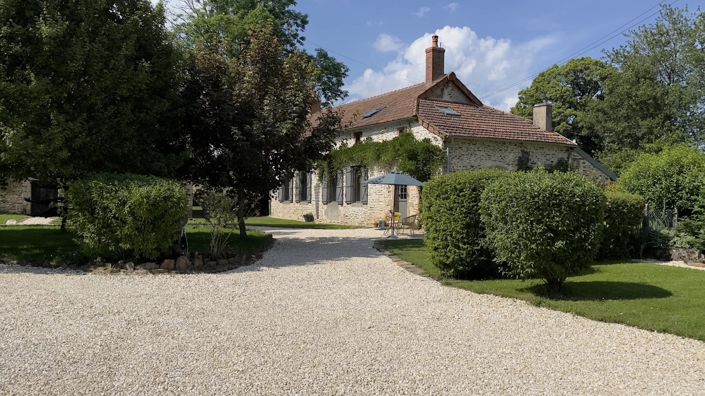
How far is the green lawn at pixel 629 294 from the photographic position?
5657mm

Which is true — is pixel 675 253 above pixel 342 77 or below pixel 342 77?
below

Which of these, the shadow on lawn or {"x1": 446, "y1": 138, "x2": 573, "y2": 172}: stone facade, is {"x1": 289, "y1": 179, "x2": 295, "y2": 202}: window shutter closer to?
{"x1": 446, "y1": 138, "x2": 573, "y2": 172}: stone facade

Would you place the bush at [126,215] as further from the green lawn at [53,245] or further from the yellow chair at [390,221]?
the yellow chair at [390,221]

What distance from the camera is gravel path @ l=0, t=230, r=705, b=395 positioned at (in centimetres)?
381

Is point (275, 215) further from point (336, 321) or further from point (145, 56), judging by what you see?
point (336, 321)

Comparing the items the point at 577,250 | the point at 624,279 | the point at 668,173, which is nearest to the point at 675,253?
the point at 668,173

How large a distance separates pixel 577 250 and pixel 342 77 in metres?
26.2

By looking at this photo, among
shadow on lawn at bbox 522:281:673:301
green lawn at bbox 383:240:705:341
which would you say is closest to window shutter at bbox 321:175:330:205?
green lawn at bbox 383:240:705:341

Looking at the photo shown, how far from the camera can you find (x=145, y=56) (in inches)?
441

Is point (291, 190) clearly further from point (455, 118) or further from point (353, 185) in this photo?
point (455, 118)

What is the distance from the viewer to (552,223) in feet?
21.3

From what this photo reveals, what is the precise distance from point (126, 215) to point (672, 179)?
38.5ft

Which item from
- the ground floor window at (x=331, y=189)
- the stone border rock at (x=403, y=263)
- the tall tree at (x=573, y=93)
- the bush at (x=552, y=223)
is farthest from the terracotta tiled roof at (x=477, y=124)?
the tall tree at (x=573, y=93)

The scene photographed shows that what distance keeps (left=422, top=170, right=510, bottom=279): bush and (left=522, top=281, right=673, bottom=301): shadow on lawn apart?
944 mm
